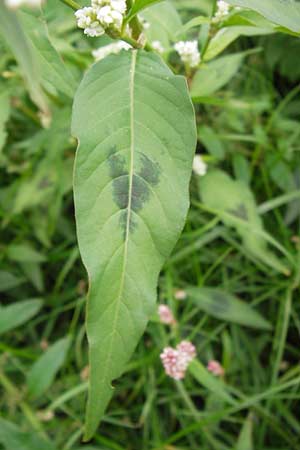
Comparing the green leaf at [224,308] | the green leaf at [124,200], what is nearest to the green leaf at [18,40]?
the green leaf at [124,200]

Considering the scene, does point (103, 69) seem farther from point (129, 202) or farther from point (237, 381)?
point (237, 381)

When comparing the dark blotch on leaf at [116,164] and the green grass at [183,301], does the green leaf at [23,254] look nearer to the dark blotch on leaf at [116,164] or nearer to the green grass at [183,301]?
the green grass at [183,301]

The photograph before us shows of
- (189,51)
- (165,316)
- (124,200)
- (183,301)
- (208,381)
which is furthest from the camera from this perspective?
(183,301)

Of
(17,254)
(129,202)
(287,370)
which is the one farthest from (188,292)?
(129,202)

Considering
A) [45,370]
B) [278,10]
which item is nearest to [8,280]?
[45,370]

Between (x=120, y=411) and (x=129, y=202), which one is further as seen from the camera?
(x=120, y=411)

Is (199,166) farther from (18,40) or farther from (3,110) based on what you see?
(18,40)
